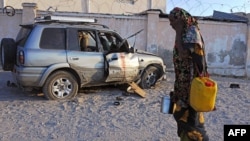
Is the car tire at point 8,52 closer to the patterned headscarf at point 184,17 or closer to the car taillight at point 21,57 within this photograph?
the car taillight at point 21,57

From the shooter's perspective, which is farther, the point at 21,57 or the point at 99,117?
the point at 21,57

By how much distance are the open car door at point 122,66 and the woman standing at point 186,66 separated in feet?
12.1

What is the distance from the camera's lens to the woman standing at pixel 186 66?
11.0ft

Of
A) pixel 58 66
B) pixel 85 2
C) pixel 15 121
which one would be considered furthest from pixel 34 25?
pixel 85 2

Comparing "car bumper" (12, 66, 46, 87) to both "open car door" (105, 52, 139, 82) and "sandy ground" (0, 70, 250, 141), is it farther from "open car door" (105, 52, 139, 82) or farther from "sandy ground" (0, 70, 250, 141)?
"open car door" (105, 52, 139, 82)

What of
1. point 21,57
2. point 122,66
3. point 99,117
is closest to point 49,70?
point 21,57

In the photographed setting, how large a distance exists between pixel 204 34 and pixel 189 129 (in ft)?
31.3

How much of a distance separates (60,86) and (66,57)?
2.10 feet

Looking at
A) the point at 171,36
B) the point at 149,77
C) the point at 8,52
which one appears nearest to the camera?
the point at 8,52

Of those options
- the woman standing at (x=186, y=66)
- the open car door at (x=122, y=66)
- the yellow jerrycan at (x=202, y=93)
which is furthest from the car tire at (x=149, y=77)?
the yellow jerrycan at (x=202, y=93)

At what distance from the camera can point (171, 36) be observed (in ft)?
40.1

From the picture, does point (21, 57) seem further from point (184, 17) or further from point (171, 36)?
point (171, 36)

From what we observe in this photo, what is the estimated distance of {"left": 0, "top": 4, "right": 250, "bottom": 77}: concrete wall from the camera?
11.9 m

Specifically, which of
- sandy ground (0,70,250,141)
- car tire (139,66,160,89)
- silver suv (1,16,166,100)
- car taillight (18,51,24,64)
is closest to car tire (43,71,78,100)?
silver suv (1,16,166,100)
